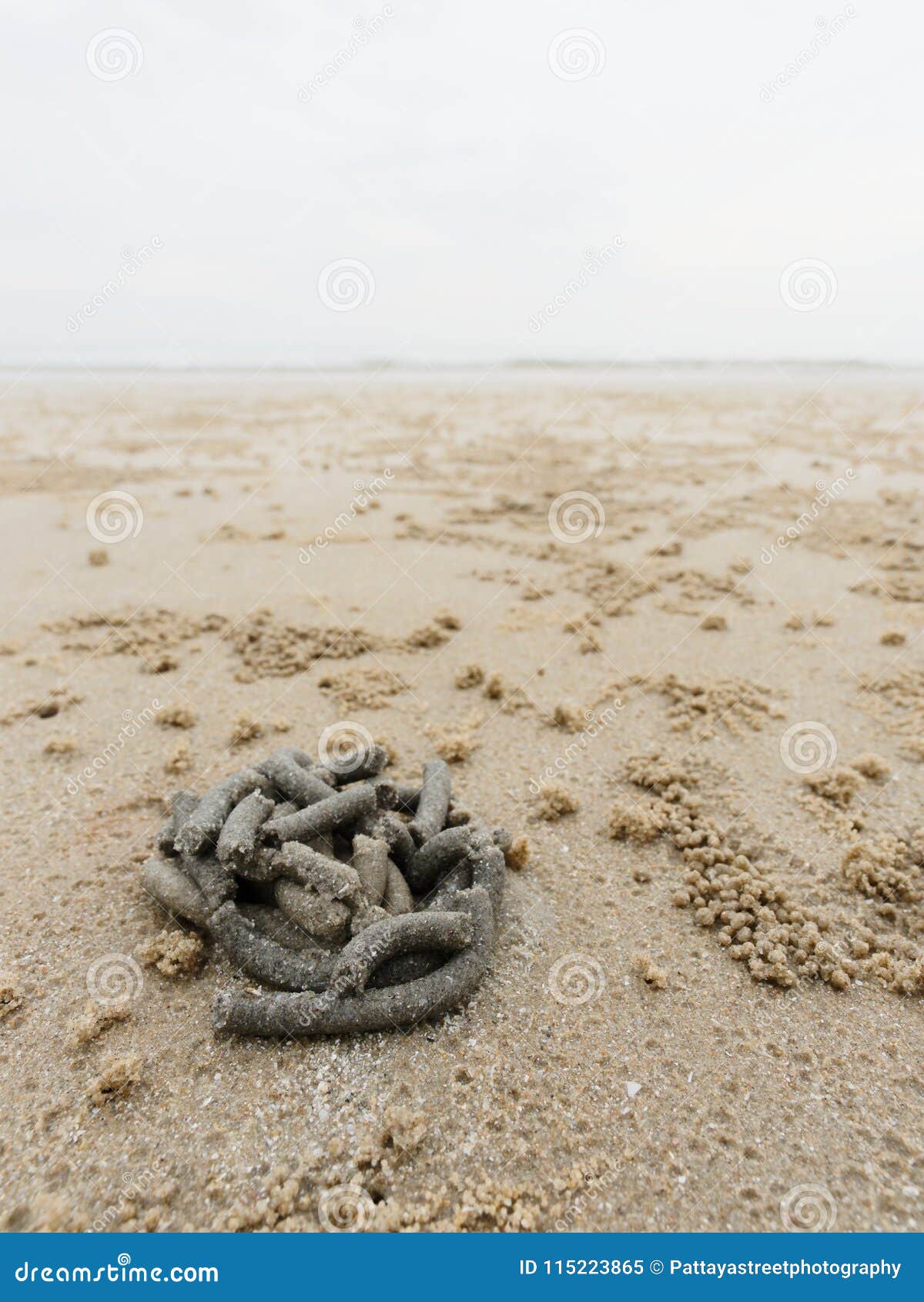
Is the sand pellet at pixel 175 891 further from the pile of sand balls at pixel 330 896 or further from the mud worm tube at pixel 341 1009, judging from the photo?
the mud worm tube at pixel 341 1009

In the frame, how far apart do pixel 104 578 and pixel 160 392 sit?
32.1m

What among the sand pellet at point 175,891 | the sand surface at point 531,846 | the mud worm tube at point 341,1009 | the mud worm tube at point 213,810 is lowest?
the sand surface at point 531,846

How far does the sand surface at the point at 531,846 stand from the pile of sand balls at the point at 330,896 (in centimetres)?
22

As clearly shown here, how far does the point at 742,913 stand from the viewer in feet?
13.6

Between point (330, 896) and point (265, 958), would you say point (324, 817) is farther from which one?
point (265, 958)

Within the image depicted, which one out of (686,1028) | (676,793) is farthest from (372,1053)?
(676,793)

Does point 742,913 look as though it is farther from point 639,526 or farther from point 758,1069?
point 639,526

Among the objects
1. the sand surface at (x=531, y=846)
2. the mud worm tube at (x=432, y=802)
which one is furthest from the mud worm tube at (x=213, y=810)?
the mud worm tube at (x=432, y=802)

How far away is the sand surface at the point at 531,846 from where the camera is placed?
117 inches

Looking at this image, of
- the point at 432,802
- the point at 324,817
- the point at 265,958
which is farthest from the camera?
the point at 432,802

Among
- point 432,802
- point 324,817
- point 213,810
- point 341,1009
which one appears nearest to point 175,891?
point 213,810

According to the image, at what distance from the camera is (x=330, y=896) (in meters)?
3.72

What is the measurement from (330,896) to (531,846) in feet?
5.18

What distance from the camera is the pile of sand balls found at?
3439 millimetres
